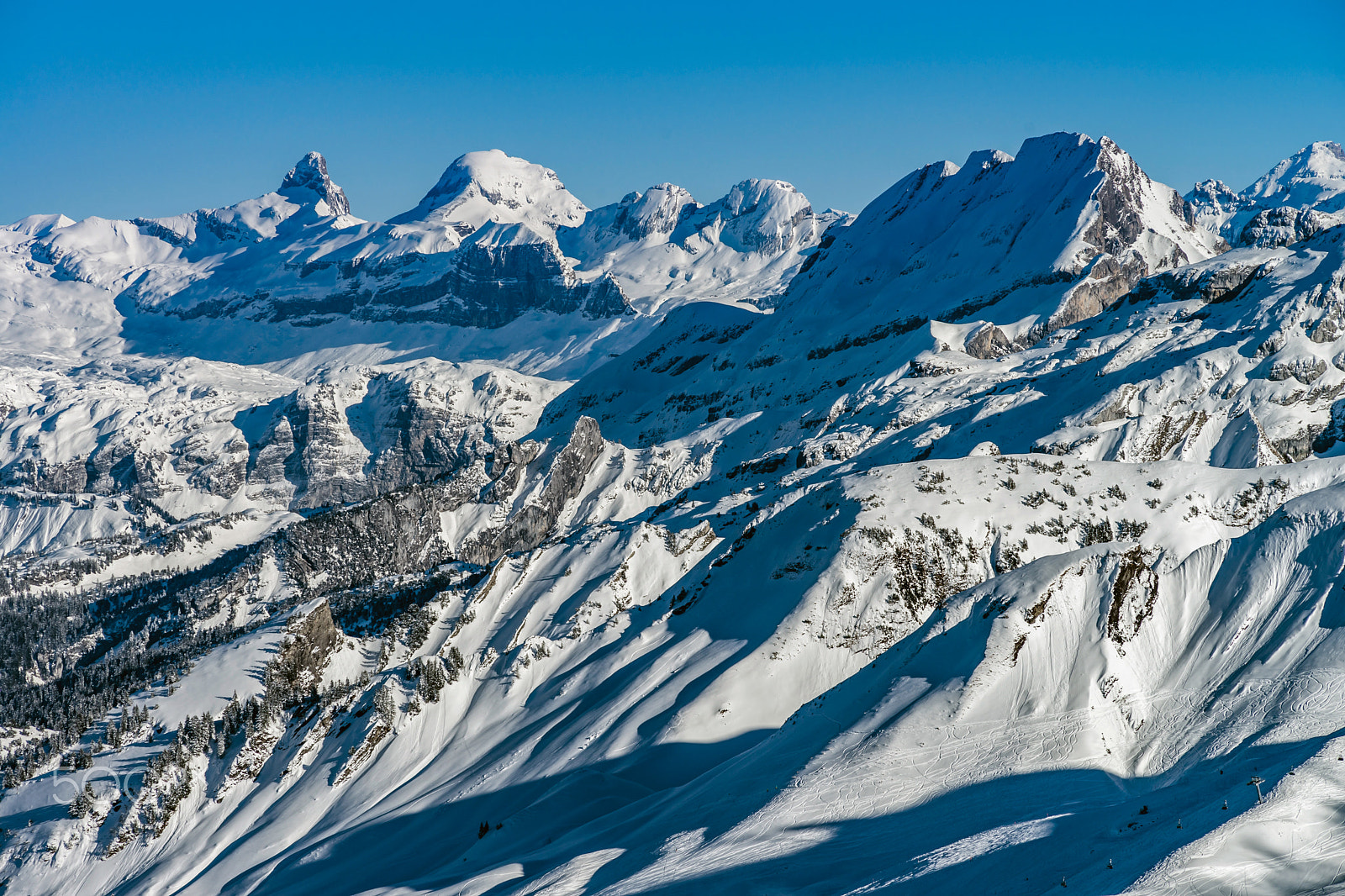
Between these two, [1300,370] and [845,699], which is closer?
[845,699]

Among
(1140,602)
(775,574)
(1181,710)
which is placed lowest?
(1181,710)

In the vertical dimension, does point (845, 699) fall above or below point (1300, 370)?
below

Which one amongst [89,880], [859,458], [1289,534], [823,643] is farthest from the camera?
[859,458]

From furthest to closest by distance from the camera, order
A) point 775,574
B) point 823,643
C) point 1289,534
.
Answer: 1. point 775,574
2. point 823,643
3. point 1289,534

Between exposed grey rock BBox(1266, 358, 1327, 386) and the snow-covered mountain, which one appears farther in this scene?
exposed grey rock BBox(1266, 358, 1327, 386)

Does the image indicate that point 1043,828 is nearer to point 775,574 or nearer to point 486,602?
point 775,574

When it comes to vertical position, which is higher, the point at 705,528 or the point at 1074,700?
the point at 705,528

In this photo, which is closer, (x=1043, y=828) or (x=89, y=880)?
(x=1043, y=828)

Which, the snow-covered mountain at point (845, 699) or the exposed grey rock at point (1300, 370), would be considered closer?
the snow-covered mountain at point (845, 699)

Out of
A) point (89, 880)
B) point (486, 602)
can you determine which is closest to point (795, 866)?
point (486, 602)

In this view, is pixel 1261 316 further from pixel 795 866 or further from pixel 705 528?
pixel 795 866
